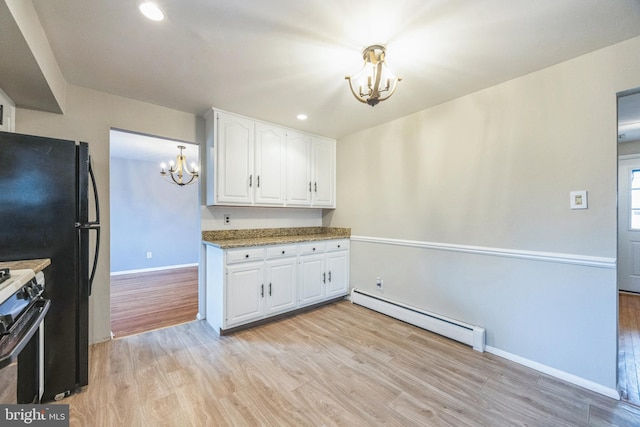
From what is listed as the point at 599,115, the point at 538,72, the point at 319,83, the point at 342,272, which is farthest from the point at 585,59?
the point at 342,272

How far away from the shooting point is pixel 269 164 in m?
3.18

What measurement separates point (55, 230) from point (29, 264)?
10.8 inches

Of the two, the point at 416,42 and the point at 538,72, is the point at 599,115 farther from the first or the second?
the point at 416,42

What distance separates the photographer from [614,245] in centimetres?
175

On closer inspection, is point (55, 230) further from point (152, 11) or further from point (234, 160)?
point (234, 160)

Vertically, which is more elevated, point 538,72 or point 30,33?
point 538,72

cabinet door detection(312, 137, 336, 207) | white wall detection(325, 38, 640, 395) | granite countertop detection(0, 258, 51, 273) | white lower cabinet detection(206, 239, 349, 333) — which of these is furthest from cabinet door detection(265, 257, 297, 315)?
granite countertop detection(0, 258, 51, 273)

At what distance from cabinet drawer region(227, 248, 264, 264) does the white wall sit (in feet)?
5.24

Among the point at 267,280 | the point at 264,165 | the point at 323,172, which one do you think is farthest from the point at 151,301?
the point at 323,172

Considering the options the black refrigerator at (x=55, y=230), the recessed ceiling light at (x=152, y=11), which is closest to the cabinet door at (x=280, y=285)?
the black refrigerator at (x=55, y=230)

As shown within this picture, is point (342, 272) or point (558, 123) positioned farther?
point (342, 272)

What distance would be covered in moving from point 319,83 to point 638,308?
484 cm

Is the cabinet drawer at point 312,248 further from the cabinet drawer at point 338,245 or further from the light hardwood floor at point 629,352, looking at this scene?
the light hardwood floor at point 629,352

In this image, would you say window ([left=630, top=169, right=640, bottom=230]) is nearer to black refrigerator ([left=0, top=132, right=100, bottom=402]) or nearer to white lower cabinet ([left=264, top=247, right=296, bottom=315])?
white lower cabinet ([left=264, top=247, right=296, bottom=315])
